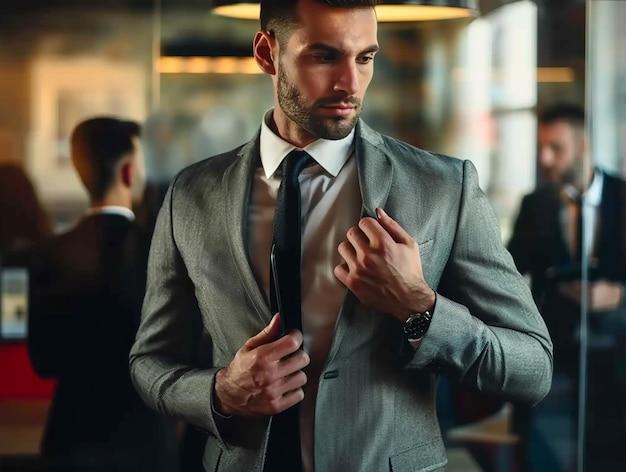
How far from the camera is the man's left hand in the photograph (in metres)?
1.81

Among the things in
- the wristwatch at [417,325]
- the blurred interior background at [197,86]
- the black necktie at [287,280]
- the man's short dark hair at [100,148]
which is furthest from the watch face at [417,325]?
the man's short dark hair at [100,148]

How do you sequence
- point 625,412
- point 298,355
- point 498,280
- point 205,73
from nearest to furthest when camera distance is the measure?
point 298,355, point 498,280, point 205,73, point 625,412

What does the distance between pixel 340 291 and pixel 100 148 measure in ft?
2.55

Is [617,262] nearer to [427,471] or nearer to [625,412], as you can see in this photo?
[625,412]

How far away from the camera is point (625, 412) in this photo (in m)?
2.45

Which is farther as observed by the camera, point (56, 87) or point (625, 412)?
point (625, 412)

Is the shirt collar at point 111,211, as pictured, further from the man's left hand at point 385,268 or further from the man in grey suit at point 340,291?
the man's left hand at point 385,268

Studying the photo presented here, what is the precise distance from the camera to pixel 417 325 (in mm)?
1844

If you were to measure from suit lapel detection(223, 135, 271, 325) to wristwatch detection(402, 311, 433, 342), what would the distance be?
1.02 feet

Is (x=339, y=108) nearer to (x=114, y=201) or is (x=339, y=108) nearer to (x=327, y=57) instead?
(x=327, y=57)

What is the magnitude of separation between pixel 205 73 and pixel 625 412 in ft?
4.75

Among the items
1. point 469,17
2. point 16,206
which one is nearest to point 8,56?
point 16,206

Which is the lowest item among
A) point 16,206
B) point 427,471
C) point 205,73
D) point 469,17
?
point 427,471

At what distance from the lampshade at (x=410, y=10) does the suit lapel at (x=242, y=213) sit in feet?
1.21
